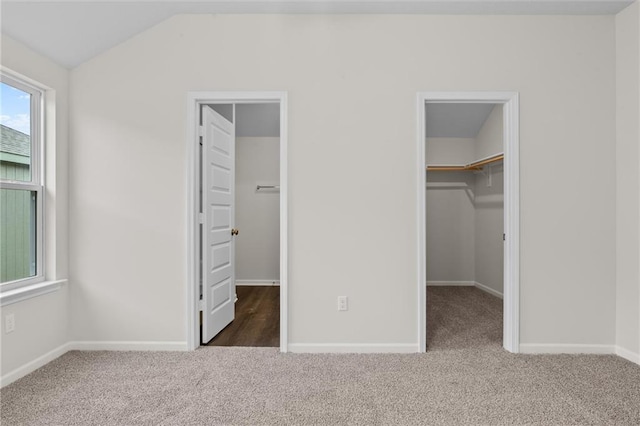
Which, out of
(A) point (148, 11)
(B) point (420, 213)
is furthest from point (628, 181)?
(A) point (148, 11)

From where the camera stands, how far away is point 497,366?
245 centimetres

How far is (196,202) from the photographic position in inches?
109

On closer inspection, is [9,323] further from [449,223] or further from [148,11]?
[449,223]

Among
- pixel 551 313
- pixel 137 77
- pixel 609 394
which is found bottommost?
pixel 609 394

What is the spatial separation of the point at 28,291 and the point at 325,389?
2059mm

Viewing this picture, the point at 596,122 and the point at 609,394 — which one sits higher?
the point at 596,122

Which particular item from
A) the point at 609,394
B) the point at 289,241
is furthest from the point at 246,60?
the point at 609,394

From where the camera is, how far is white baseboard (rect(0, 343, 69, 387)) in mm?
2207

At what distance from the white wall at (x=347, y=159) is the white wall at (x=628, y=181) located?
0.20ft

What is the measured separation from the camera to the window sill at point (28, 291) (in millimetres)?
2215

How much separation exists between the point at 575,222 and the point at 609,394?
1.19 m

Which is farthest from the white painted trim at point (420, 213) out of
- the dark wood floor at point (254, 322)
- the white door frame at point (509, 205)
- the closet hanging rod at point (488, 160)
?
the closet hanging rod at point (488, 160)

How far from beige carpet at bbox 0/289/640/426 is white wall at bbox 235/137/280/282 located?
2498mm

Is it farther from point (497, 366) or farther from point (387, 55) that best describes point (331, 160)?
point (497, 366)
